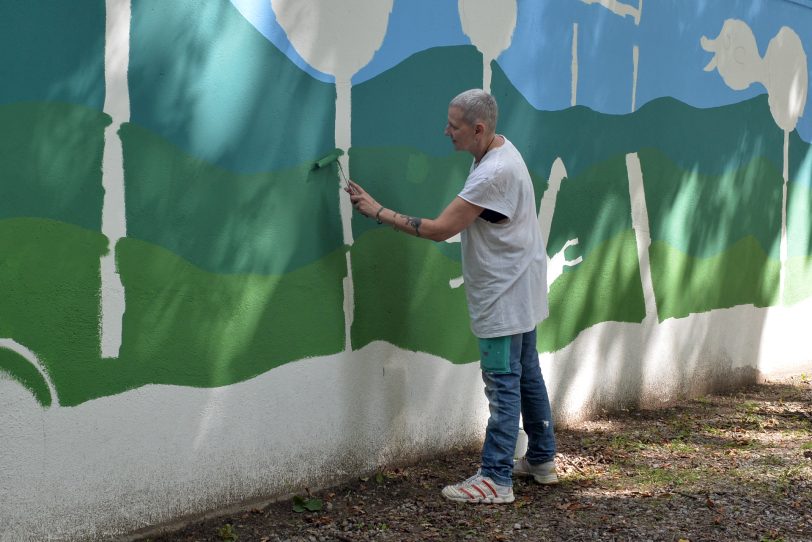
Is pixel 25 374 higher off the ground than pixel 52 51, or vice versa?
pixel 52 51

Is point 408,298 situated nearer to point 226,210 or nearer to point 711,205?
point 226,210

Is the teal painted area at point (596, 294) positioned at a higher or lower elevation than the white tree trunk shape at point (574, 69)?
lower

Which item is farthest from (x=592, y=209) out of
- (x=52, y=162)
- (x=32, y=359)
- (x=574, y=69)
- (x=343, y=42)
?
(x=32, y=359)

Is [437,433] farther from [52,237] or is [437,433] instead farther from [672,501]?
[52,237]

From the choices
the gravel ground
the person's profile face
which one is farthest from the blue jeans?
the person's profile face

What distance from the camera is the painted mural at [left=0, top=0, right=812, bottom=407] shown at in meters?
3.34

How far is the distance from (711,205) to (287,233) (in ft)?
11.8

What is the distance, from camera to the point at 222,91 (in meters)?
3.77

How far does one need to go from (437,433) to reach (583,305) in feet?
4.42

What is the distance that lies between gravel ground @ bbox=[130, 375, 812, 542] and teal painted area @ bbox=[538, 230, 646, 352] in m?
0.59

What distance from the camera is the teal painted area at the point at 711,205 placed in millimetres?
6066

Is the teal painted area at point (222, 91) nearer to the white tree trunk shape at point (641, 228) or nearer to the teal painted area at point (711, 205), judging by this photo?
the white tree trunk shape at point (641, 228)

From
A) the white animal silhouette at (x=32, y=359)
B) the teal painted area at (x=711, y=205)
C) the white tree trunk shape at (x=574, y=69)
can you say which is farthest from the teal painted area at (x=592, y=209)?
the white animal silhouette at (x=32, y=359)

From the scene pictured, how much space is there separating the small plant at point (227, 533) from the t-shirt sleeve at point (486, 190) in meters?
1.63
